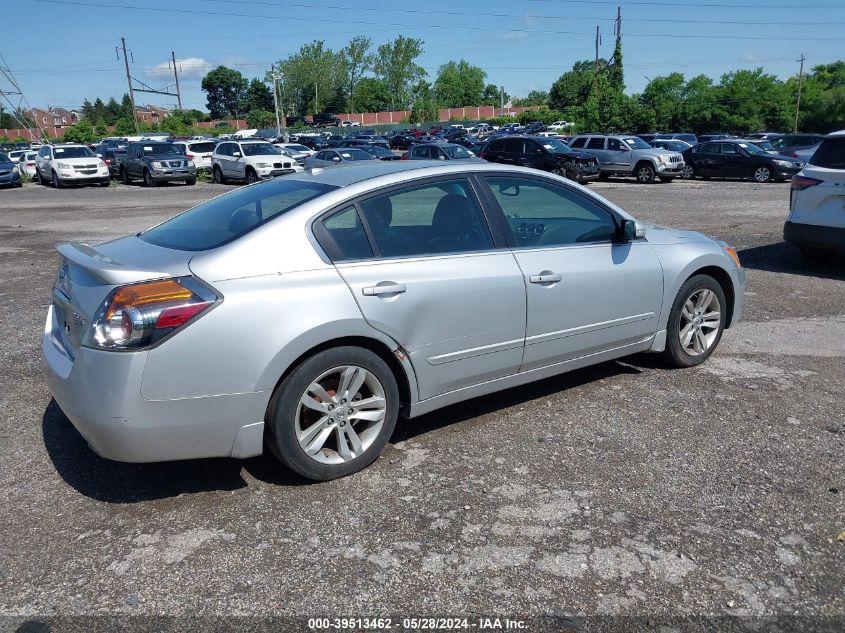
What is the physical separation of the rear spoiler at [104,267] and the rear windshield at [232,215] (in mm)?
328

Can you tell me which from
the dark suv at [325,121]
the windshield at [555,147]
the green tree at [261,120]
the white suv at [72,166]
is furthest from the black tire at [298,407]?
the green tree at [261,120]

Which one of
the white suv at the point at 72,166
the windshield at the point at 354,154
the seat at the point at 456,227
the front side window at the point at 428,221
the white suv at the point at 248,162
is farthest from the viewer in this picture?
the windshield at the point at 354,154

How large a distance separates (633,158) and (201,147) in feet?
60.6

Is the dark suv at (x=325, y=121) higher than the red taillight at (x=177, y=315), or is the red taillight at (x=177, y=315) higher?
the dark suv at (x=325, y=121)

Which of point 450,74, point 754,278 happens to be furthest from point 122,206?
point 450,74

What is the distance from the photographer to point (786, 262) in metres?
9.75

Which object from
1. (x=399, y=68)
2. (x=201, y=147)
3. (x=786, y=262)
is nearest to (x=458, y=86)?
(x=399, y=68)

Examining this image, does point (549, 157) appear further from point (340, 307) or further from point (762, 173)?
point (340, 307)

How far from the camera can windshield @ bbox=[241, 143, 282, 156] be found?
91.9 ft

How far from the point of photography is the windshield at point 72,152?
96.2ft

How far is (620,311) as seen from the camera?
484cm

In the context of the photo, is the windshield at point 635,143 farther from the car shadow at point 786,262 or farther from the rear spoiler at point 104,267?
the rear spoiler at point 104,267

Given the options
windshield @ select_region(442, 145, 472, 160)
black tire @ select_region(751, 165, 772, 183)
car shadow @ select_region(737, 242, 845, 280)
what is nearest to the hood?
car shadow @ select_region(737, 242, 845, 280)

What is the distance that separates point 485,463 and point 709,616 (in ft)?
4.86
